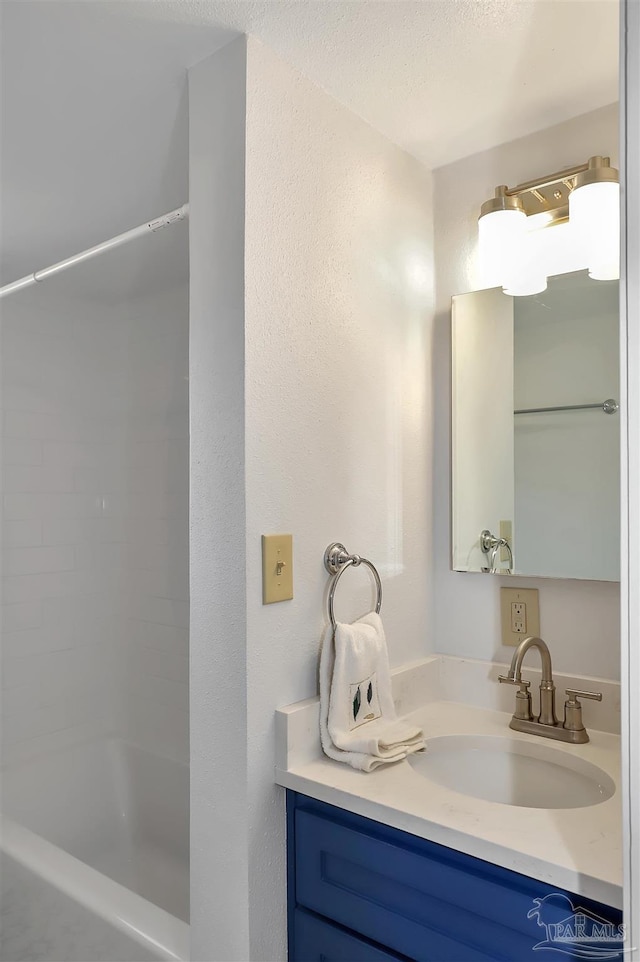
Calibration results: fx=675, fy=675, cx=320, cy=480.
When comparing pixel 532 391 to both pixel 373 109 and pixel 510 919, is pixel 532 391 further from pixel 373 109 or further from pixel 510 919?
pixel 510 919

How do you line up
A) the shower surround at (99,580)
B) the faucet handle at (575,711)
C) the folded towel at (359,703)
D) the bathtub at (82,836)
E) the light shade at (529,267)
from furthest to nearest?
the shower surround at (99,580) < the bathtub at (82,836) < the light shade at (529,267) < the faucet handle at (575,711) < the folded towel at (359,703)

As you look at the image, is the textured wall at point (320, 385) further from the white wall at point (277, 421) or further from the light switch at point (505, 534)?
the light switch at point (505, 534)

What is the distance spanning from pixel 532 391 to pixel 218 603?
0.90 meters

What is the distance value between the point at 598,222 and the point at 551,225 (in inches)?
5.3

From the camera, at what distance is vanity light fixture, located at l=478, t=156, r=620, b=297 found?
147 centimetres

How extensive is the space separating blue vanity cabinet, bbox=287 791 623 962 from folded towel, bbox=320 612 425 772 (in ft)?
0.40

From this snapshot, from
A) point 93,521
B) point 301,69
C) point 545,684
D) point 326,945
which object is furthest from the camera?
point 93,521

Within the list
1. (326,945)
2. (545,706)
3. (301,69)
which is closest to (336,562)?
(545,706)

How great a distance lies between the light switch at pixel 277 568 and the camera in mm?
1294

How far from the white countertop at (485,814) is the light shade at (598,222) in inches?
40.6

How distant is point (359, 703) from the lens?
56.4 inches

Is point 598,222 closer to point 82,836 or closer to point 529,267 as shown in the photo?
point 529,267

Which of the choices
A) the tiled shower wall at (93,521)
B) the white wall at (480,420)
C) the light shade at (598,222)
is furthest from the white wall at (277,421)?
the tiled shower wall at (93,521)

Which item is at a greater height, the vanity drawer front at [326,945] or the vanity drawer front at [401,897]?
the vanity drawer front at [401,897]
